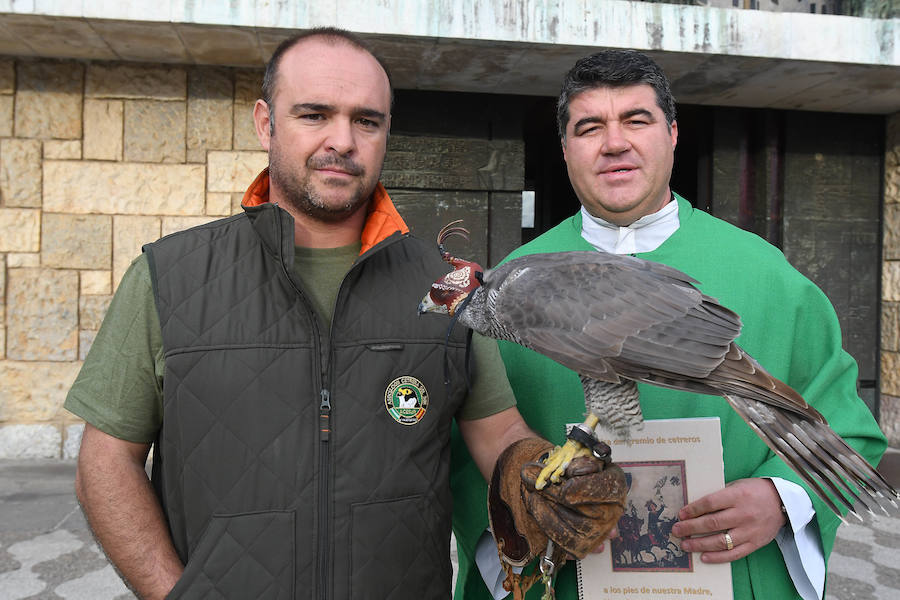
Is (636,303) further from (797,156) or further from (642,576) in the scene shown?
(797,156)

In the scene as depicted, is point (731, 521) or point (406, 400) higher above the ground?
point (406, 400)

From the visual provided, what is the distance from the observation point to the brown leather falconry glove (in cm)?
164

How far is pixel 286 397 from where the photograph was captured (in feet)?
5.49

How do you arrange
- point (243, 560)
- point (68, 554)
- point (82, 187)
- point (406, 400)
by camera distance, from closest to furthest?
point (243, 560) → point (406, 400) → point (68, 554) → point (82, 187)

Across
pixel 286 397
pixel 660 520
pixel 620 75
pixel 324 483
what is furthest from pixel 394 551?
pixel 620 75

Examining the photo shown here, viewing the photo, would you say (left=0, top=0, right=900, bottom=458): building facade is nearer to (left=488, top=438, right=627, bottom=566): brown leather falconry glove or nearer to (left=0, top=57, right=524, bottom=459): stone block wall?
(left=0, top=57, right=524, bottom=459): stone block wall

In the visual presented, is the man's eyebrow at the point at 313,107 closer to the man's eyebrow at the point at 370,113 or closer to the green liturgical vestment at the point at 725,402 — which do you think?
the man's eyebrow at the point at 370,113

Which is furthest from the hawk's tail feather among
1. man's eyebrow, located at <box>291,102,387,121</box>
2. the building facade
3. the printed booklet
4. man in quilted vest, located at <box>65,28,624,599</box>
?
the building facade

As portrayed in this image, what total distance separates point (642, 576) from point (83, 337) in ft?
19.3

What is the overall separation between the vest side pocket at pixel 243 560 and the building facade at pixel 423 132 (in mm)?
4501

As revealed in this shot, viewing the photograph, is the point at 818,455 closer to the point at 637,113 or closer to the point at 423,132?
the point at 637,113

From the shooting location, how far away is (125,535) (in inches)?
63.6

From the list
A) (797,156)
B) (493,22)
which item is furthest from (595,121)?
(797,156)

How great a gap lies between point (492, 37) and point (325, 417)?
4459 mm
